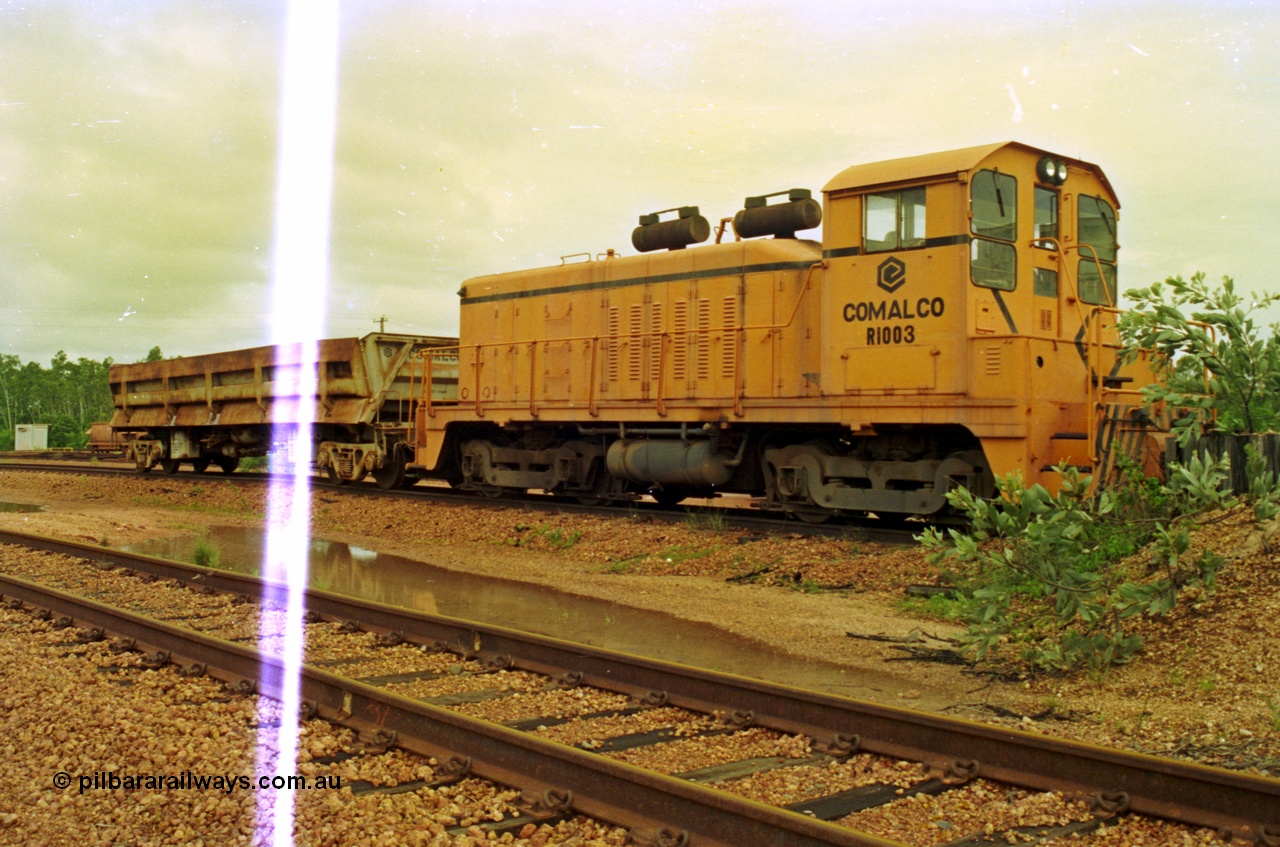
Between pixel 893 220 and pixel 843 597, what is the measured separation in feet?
13.1

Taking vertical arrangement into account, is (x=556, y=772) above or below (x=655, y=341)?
below

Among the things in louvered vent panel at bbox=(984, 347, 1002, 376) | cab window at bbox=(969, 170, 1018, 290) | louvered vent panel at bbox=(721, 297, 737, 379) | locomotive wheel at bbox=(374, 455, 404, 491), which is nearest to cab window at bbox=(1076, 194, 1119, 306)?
cab window at bbox=(969, 170, 1018, 290)

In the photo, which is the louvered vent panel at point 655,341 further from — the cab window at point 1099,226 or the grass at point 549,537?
the cab window at point 1099,226

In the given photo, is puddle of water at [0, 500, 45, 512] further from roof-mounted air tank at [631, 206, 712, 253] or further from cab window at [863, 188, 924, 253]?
cab window at [863, 188, 924, 253]

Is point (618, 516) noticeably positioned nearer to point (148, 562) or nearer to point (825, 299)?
point (825, 299)

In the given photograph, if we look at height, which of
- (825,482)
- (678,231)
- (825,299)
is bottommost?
(825,482)

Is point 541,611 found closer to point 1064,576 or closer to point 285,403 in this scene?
point 1064,576

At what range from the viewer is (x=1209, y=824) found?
12.8 ft

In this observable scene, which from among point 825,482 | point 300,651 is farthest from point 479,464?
point 300,651

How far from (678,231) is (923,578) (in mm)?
6159

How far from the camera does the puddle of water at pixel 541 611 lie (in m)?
6.65

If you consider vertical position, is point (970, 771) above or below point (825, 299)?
below

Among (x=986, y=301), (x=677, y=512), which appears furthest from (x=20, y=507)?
(x=986, y=301)

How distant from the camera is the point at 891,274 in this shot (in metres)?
11.1
